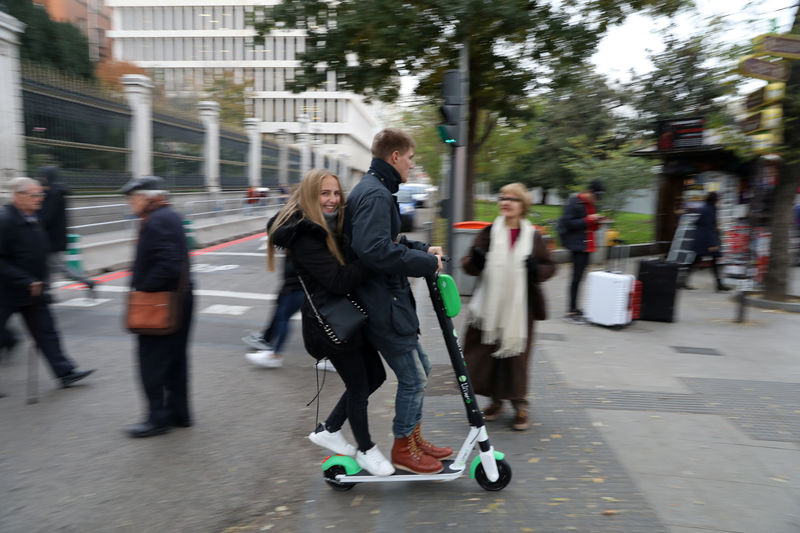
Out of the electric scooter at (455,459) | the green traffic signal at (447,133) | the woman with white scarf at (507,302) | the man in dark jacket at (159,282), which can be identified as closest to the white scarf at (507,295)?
the woman with white scarf at (507,302)

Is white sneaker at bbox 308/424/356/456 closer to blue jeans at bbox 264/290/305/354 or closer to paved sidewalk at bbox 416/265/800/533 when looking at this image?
paved sidewalk at bbox 416/265/800/533

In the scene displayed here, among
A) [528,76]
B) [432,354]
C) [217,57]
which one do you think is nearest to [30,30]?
[528,76]

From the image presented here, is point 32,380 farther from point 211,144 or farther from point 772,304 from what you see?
point 211,144

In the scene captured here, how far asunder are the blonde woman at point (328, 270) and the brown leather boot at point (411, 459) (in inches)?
2.7

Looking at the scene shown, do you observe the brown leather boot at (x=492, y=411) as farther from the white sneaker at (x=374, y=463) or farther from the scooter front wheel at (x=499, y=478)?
the white sneaker at (x=374, y=463)

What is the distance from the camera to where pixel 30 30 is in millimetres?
30500

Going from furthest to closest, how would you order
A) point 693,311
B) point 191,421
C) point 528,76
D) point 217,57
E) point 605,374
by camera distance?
point 217,57 → point 528,76 → point 693,311 → point 605,374 → point 191,421

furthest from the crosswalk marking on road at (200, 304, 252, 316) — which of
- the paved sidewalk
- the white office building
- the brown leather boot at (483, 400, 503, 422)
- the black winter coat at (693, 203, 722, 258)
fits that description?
the white office building

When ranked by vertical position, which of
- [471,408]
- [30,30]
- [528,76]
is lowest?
[471,408]

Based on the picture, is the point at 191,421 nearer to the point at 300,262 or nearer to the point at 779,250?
the point at 300,262

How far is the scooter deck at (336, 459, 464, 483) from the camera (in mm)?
3365

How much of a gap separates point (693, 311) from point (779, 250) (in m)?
1.85

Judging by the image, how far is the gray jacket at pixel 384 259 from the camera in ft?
9.82

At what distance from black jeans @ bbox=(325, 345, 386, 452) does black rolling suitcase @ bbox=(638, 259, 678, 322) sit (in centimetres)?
592
